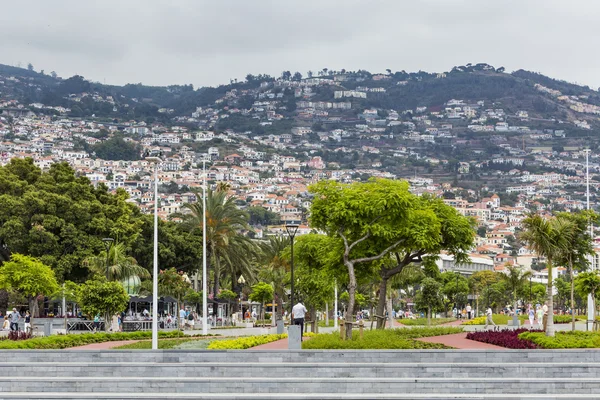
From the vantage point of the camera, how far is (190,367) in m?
21.5

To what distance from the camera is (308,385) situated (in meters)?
19.7

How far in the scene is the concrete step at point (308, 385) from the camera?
752 inches

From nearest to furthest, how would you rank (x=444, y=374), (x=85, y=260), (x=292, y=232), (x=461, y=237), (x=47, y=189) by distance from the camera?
1. (x=444, y=374)
2. (x=292, y=232)
3. (x=461, y=237)
4. (x=85, y=260)
5. (x=47, y=189)

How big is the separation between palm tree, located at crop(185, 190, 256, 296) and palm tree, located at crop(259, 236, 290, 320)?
146 centimetres

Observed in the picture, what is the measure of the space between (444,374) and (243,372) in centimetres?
440

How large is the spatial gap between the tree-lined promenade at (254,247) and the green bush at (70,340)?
2.30 metres

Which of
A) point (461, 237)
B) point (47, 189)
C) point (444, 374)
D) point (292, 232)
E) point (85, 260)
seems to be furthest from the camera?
point (47, 189)

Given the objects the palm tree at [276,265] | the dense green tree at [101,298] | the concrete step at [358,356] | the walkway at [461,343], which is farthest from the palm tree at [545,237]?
the palm tree at [276,265]

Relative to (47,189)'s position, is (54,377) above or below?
below

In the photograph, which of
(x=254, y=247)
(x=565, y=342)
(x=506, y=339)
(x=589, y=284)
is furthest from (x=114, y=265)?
(x=565, y=342)

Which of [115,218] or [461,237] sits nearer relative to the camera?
[461,237]

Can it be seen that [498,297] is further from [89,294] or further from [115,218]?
[89,294]

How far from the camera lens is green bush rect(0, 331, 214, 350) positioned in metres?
26.8

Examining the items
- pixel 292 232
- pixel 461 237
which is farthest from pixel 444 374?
pixel 461 237
